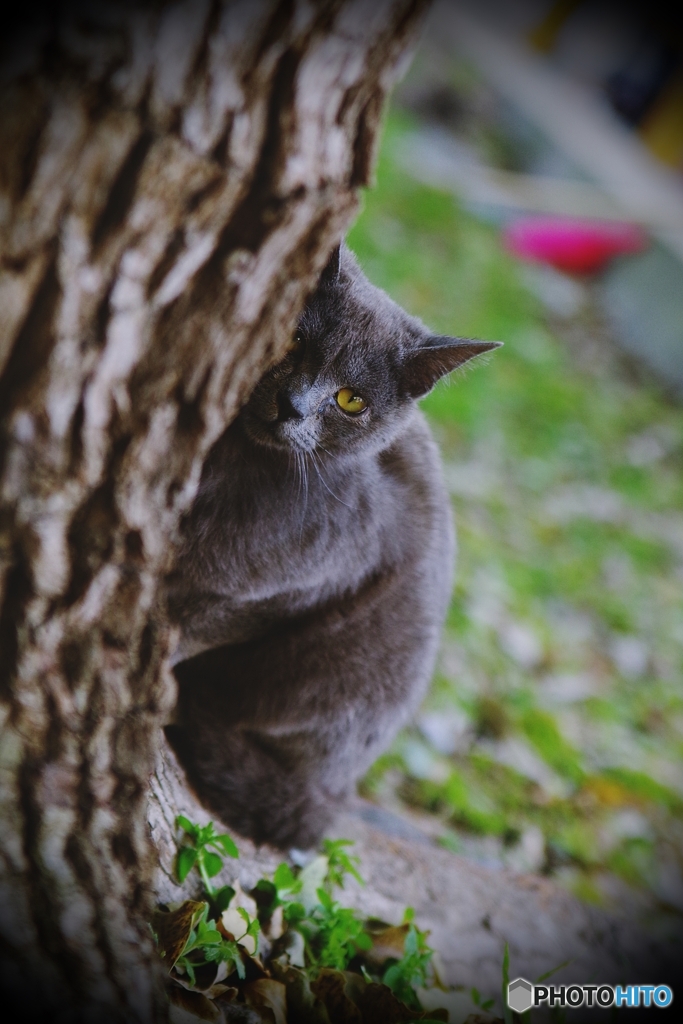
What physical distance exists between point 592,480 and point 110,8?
11.7 feet

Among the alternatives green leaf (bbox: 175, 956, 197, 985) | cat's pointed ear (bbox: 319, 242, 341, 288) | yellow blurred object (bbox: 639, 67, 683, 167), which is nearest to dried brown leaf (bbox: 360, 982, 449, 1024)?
green leaf (bbox: 175, 956, 197, 985)

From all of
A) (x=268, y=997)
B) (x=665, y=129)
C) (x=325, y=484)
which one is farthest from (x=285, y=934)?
(x=665, y=129)

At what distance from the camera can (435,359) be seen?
1.44 m

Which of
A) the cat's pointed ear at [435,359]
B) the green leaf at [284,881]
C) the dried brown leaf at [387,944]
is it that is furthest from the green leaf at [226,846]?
the cat's pointed ear at [435,359]

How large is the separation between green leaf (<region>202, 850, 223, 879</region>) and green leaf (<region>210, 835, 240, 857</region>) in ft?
0.12

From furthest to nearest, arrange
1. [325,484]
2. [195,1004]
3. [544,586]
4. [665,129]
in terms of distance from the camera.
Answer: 1. [665,129]
2. [544,586]
3. [325,484]
4. [195,1004]

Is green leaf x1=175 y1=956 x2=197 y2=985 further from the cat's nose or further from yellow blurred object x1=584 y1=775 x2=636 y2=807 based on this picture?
yellow blurred object x1=584 y1=775 x2=636 y2=807

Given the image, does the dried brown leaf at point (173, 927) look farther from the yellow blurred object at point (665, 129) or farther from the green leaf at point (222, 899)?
the yellow blurred object at point (665, 129)

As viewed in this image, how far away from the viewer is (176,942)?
3.88ft

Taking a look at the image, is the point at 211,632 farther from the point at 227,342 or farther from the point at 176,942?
the point at 227,342

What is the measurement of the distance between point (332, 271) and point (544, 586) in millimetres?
2190

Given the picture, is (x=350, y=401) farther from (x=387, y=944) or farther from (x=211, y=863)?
(x=387, y=944)

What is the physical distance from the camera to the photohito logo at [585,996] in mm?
1498

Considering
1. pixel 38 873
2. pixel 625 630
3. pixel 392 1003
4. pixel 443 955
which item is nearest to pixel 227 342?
pixel 38 873
